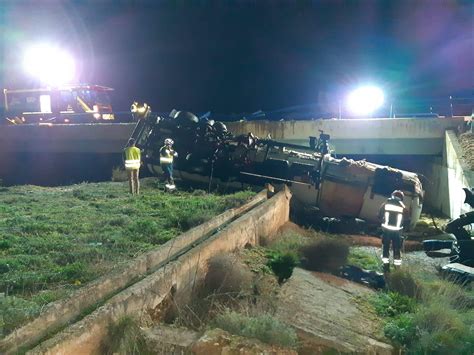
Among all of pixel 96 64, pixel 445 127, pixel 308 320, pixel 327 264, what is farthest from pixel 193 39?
pixel 308 320

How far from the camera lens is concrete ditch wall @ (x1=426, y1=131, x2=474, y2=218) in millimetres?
14592

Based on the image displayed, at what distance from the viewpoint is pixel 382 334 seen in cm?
657

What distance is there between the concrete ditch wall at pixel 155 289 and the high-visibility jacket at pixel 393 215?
7.93 ft

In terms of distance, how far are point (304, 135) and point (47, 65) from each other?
18.9 metres

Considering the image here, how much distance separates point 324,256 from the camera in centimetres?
912

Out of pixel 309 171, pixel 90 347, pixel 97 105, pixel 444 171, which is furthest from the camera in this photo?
pixel 97 105

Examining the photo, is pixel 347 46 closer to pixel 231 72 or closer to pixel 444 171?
pixel 231 72

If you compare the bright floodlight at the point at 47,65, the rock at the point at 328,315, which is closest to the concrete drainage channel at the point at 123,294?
the rock at the point at 328,315

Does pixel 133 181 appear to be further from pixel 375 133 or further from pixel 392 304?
pixel 375 133

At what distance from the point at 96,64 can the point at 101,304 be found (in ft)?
112

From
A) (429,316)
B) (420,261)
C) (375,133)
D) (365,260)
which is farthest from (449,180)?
(429,316)

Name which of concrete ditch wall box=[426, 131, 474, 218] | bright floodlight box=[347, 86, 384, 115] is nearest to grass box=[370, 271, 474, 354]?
concrete ditch wall box=[426, 131, 474, 218]

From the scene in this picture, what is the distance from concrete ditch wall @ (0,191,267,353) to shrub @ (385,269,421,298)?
360 centimetres

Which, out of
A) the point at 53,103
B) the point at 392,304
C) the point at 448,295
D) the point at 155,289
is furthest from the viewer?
the point at 53,103
